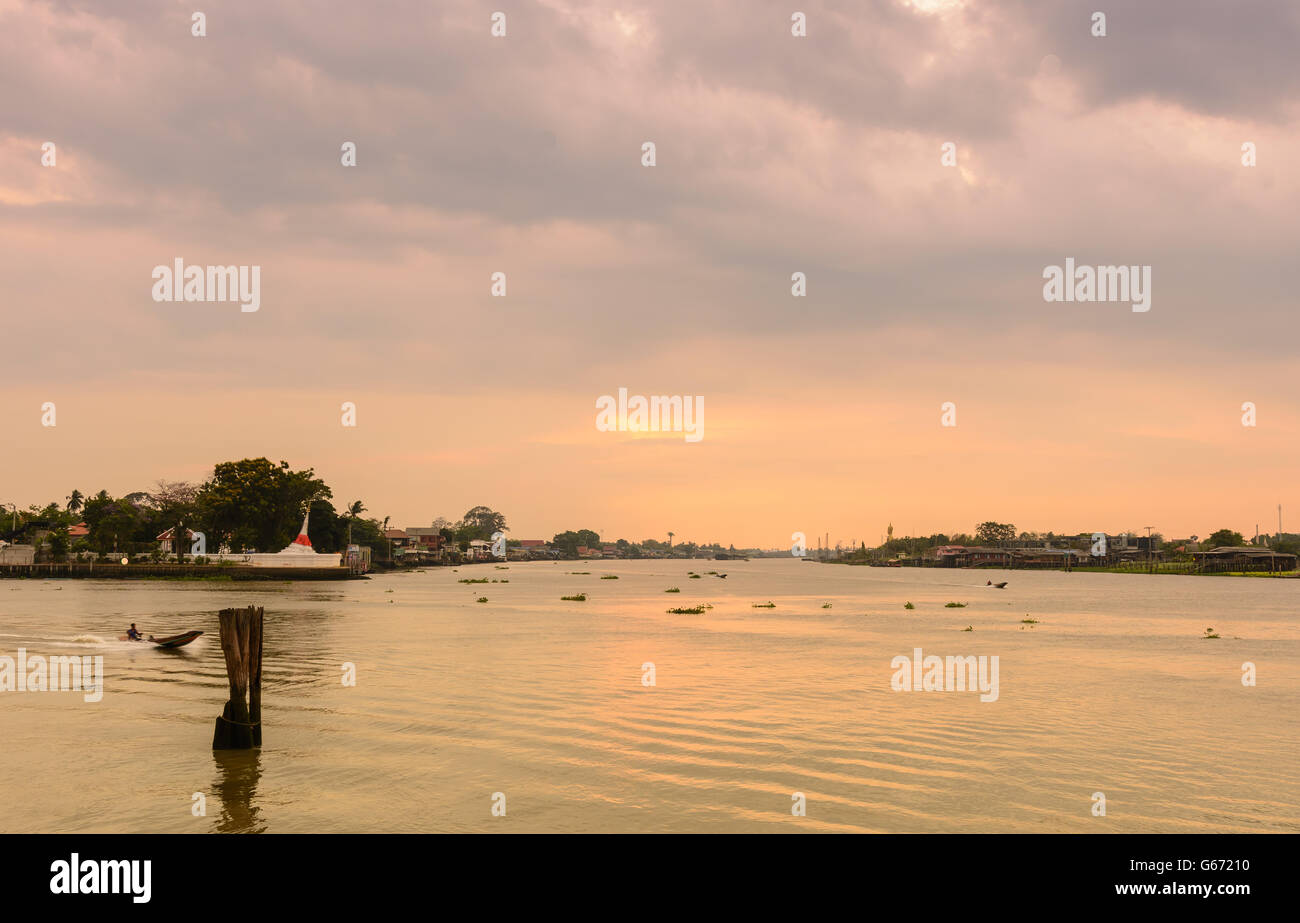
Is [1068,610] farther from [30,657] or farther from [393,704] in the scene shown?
[30,657]

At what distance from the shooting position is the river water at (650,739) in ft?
50.7

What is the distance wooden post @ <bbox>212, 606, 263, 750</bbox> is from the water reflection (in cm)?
32

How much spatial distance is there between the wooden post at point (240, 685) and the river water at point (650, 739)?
0.61 metres


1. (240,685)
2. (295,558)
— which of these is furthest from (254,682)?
(295,558)

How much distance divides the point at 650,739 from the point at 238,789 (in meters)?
9.45

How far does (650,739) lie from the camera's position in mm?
21344

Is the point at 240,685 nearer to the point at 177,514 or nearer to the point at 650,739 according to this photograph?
the point at 650,739

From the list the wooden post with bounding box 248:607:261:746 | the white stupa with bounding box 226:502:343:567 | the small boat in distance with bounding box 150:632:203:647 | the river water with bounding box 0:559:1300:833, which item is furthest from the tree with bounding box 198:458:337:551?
the wooden post with bounding box 248:607:261:746

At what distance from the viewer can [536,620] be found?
61.4m

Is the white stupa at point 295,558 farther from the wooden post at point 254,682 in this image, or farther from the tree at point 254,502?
the wooden post at point 254,682

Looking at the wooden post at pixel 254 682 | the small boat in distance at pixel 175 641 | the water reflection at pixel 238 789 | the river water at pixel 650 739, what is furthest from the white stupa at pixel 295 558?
the water reflection at pixel 238 789

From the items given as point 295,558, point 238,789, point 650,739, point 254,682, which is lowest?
point 295,558
